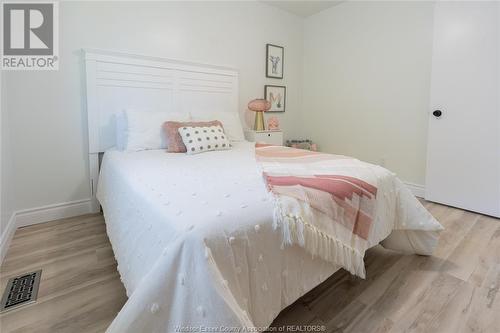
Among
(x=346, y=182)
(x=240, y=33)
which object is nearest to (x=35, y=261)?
(x=346, y=182)

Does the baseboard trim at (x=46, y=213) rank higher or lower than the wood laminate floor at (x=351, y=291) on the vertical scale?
higher

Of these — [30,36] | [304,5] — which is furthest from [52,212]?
[304,5]

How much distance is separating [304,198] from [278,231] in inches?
8.6

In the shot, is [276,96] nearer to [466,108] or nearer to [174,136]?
[174,136]

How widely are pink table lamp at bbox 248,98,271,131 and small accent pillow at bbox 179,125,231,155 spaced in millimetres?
1085

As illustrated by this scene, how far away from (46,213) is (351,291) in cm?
249

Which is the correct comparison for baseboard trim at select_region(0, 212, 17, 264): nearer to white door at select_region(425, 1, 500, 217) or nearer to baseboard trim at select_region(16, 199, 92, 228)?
baseboard trim at select_region(16, 199, 92, 228)

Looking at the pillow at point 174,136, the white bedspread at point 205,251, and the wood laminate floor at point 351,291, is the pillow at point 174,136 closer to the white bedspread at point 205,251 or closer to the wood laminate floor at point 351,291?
the white bedspread at point 205,251

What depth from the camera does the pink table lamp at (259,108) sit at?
3393mm

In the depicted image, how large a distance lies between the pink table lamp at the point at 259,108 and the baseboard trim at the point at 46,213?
204 cm

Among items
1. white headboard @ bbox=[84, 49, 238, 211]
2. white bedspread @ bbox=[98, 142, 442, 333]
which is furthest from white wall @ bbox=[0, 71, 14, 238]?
white bedspread @ bbox=[98, 142, 442, 333]

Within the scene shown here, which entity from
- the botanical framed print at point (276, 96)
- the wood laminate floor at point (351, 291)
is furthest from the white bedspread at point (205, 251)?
the botanical framed print at point (276, 96)

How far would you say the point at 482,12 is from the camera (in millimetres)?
2422

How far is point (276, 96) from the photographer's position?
392cm
